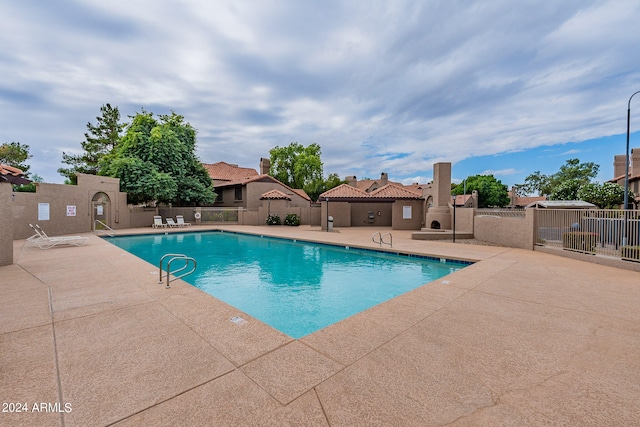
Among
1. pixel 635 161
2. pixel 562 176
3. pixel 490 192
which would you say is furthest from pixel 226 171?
pixel 562 176

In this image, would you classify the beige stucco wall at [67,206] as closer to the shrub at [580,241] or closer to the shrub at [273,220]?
the shrub at [273,220]

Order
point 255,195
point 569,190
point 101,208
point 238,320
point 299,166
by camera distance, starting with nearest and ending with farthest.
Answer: point 238,320 → point 101,208 → point 569,190 → point 255,195 → point 299,166

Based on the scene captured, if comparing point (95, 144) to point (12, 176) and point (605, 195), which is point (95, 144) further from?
point (605, 195)

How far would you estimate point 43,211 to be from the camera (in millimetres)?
14438

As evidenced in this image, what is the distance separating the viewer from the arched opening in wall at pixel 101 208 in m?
17.6

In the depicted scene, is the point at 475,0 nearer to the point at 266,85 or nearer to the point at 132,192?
the point at 266,85

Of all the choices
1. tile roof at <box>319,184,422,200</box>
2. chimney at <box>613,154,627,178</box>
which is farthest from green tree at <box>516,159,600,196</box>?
tile roof at <box>319,184,422,200</box>

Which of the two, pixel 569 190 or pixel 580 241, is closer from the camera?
pixel 580 241

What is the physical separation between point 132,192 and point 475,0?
2282cm

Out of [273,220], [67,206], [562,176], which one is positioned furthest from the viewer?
[562,176]

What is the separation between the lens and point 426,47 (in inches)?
482

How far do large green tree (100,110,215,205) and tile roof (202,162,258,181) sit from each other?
871 cm

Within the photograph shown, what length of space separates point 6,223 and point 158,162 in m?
15.5

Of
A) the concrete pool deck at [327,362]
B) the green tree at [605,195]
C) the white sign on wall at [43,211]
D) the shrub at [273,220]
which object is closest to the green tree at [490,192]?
the green tree at [605,195]
